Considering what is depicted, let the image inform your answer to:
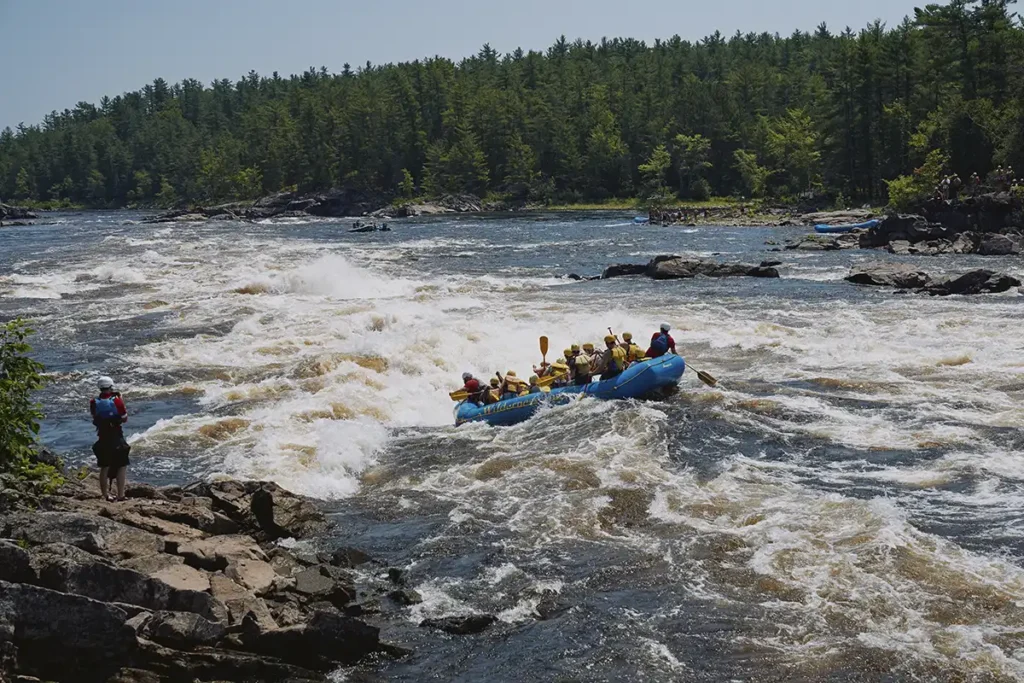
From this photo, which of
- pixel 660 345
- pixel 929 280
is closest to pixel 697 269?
pixel 929 280

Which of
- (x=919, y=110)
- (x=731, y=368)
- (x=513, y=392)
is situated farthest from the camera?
(x=919, y=110)

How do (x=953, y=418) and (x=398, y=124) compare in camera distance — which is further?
(x=398, y=124)

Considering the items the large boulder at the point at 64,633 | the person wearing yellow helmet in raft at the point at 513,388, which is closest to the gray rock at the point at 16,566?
the large boulder at the point at 64,633

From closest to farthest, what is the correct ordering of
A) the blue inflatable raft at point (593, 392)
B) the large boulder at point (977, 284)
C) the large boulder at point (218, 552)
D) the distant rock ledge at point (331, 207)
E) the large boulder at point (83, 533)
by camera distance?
the large boulder at point (83, 533)
the large boulder at point (218, 552)
the blue inflatable raft at point (593, 392)
the large boulder at point (977, 284)
the distant rock ledge at point (331, 207)

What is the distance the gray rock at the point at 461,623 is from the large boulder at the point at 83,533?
3227 mm

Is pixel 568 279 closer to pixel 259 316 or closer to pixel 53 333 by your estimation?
pixel 259 316

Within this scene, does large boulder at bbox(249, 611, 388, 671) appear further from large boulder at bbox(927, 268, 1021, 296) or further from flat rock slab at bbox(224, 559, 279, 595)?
large boulder at bbox(927, 268, 1021, 296)

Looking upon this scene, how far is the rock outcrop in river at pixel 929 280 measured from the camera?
115 ft

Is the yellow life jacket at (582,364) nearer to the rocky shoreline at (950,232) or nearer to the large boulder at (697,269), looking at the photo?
the large boulder at (697,269)

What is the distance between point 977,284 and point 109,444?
30266 mm

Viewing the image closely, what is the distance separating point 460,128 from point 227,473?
107 meters

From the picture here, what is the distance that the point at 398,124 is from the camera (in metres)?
128

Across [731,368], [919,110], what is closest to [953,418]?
[731,368]

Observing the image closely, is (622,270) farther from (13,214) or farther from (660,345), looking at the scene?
(13,214)
